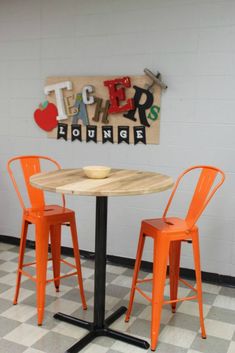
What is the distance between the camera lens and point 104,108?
12.3ft

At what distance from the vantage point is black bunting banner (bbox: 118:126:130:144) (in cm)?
370

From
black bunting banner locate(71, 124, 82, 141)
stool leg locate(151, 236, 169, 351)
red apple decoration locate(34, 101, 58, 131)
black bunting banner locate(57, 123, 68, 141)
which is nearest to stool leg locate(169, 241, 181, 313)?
stool leg locate(151, 236, 169, 351)

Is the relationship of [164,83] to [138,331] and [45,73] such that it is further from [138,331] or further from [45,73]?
[138,331]

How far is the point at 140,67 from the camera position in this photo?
11.8 feet

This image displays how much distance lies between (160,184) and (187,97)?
1.31 metres

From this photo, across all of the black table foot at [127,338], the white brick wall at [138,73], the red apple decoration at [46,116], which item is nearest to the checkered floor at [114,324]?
the black table foot at [127,338]

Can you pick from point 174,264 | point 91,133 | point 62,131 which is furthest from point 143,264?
point 62,131

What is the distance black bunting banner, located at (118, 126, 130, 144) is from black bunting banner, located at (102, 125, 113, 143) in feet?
0.27

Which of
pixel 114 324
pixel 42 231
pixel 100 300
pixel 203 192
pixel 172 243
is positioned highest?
pixel 203 192

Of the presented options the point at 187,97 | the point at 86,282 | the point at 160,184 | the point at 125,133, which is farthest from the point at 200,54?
the point at 86,282

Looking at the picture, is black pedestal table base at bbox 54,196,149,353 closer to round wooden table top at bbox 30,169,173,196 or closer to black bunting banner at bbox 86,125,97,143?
round wooden table top at bbox 30,169,173,196

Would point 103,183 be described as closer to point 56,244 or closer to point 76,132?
point 56,244

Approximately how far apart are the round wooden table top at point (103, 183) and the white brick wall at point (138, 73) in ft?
2.94

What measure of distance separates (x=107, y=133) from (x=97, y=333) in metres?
1.82
